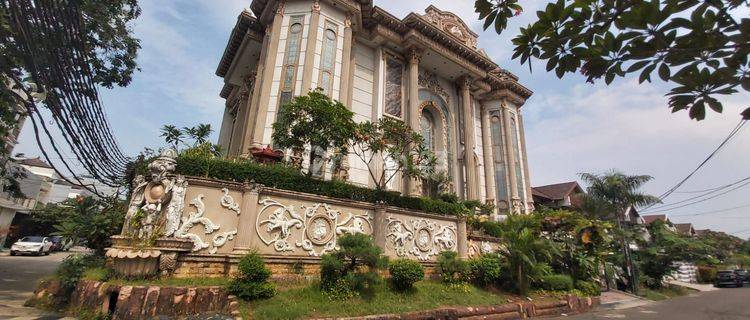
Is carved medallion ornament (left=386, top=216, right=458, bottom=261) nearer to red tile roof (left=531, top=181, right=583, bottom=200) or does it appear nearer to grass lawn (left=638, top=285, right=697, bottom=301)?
grass lawn (left=638, top=285, right=697, bottom=301)

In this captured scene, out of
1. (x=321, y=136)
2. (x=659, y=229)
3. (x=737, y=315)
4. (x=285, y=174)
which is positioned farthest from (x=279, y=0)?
(x=659, y=229)

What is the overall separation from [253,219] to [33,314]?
4665 mm

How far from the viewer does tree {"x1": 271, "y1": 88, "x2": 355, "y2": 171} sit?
1072 centimetres

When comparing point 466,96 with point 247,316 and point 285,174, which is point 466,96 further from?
point 247,316

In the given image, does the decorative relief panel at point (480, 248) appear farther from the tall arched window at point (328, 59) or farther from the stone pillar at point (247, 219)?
the tall arched window at point (328, 59)

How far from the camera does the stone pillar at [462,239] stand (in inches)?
499

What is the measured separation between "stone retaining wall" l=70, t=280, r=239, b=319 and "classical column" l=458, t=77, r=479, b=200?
54.7 ft

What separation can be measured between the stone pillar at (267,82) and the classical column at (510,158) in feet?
54.9

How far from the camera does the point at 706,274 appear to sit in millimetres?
29719

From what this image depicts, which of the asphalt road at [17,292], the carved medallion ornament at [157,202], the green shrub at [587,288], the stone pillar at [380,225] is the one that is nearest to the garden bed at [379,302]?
the stone pillar at [380,225]

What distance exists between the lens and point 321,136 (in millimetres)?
10781

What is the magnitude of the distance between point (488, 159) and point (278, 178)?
18.0 m

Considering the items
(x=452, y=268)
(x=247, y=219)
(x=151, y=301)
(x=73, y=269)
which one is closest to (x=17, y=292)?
(x=73, y=269)

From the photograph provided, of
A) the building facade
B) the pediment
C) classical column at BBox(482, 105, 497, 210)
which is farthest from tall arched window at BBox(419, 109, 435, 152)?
the pediment
